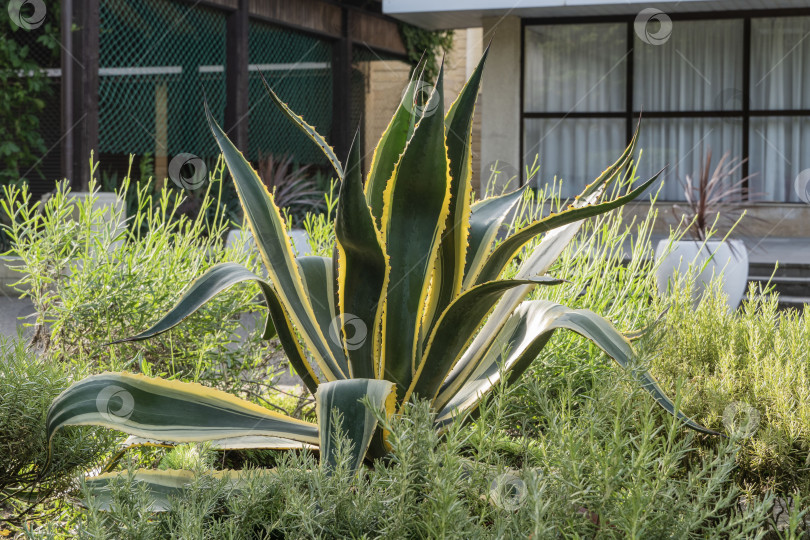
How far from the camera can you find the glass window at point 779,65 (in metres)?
11.3

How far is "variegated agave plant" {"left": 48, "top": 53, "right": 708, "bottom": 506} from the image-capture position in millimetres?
1760

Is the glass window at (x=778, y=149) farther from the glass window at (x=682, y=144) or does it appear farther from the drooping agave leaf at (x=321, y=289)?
the drooping agave leaf at (x=321, y=289)

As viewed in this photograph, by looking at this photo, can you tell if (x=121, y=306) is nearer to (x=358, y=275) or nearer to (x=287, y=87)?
(x=358, y=275)

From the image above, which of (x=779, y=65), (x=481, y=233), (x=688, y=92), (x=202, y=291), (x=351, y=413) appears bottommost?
(x=351, y=413)

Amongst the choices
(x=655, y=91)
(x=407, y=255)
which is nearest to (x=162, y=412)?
(x=407, y=255)

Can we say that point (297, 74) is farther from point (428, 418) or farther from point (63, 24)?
point (428, 418)

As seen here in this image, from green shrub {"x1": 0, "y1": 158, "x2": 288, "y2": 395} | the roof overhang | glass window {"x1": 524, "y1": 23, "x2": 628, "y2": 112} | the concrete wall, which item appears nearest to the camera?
green shrub {"x1": 0, "y1": 158, "x2": 288, "y2": 395}

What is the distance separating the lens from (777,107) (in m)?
11.5

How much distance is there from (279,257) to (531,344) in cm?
70

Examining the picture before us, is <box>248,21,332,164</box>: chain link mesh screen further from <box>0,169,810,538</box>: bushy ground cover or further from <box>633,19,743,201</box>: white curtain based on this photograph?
<box>0,169,810,538</box>: bushy ground cover

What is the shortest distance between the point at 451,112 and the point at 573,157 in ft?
34.5

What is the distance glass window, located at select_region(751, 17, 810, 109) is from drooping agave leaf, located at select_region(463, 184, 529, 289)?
10.4 meters

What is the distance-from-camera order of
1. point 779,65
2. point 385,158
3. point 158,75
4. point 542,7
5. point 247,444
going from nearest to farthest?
point 247,444
point 385,158
point 158,75
point 542,7
point 779,65

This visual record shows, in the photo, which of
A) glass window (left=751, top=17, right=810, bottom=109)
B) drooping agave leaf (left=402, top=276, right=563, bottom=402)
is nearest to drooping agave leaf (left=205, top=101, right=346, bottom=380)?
drooping agave leaf (left=402, top=276, right=563, bottom=402)
